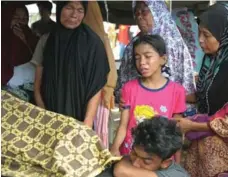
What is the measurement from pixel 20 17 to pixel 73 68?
1.16 metres

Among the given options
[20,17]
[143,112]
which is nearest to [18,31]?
[20,17]

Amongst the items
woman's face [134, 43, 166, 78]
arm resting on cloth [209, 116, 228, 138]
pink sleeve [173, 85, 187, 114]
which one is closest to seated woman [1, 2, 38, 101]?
woman's face [134, 43, 166, 78]

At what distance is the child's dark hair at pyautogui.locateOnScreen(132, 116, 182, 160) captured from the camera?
1702 millimetres

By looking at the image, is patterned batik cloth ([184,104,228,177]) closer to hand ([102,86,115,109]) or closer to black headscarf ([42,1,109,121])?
black headscarf ([42,1,109,121])

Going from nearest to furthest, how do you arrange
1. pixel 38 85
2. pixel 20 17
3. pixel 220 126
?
1. pixel 220 126
2. pixel 38 85
3. pixel 20 17

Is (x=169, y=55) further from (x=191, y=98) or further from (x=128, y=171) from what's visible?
(x=128, y=171)

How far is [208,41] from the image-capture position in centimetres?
230

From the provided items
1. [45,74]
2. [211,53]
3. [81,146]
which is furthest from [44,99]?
[211,53]

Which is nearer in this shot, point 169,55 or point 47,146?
point 47,146

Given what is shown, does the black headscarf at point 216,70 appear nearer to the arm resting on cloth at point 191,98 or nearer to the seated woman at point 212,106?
the seated woman at point 212,106

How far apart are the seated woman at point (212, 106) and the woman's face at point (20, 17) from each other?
1682 mm

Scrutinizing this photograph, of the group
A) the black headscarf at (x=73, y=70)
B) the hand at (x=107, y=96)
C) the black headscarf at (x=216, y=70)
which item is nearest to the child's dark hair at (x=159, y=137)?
the black headscarf at (x=216, y=70)

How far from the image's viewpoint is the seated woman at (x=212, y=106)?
2.07 metres

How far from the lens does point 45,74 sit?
2.76 m
